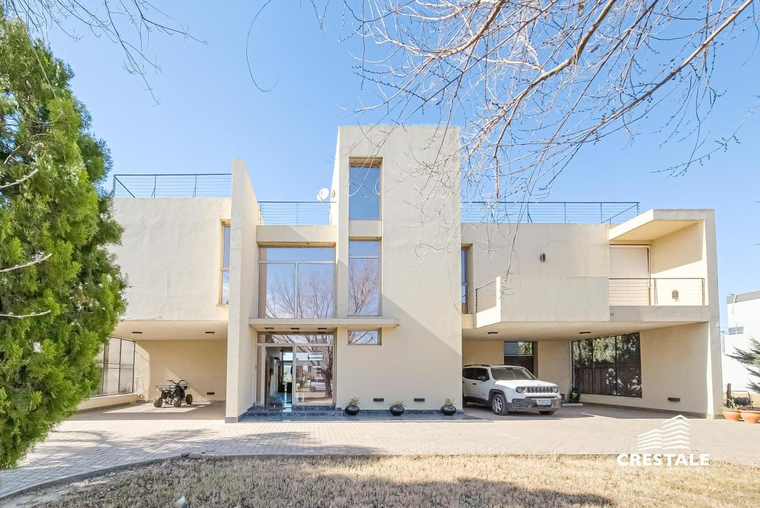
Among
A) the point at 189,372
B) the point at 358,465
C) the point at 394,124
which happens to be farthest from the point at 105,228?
the point at 189,372

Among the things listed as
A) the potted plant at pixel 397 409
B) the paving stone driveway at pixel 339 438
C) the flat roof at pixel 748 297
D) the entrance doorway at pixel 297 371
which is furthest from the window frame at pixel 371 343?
the flat roof at pixel 748 297

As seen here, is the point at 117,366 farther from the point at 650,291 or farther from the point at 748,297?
the point at 748,297

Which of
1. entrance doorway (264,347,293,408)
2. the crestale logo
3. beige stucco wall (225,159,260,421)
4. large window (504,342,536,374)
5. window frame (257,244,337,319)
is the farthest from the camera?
large window (504,342,536,374)

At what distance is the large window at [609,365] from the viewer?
18.3 metres

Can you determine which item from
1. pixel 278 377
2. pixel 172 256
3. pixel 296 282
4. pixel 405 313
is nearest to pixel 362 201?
pixel 296 282

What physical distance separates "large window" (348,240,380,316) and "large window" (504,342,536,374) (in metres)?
6.47

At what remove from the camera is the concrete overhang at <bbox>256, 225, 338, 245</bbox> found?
16922mm

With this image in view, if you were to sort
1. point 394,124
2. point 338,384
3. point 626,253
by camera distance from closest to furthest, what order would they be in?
point 394,124 → point 338,384 → point 626,253

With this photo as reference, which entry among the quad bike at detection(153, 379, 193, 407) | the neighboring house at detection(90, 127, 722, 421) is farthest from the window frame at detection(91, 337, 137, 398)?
the quad bike at detection(153, 379, 193, 407)

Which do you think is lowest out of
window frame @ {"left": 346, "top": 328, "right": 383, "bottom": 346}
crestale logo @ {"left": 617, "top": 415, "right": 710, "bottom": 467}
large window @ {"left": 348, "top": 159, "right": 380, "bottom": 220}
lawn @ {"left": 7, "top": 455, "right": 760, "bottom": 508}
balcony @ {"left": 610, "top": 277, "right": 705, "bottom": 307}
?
crestale logo @ {"left": 617, "top": 415, "right": 710, "bottom": 467}

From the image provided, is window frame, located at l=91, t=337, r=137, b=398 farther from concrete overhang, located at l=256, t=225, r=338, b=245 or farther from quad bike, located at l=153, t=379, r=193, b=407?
concrete overhang, located at l=256, t=225, r=338, b=245

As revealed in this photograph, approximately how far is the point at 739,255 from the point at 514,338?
1519 centimetres

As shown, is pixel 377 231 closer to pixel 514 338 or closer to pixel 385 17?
pixel 514 338

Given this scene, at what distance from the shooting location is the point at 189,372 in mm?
20656
